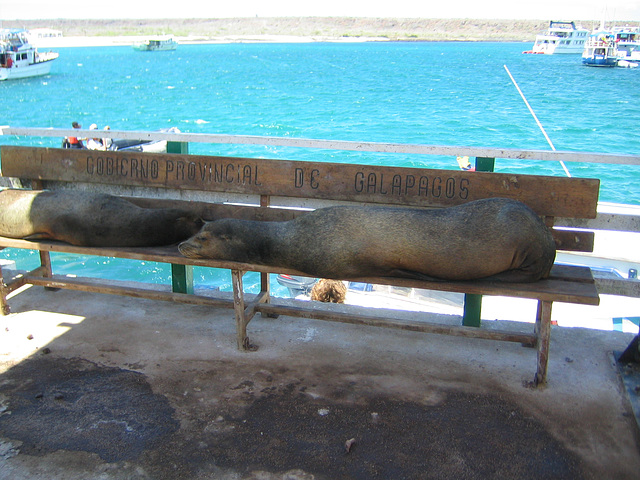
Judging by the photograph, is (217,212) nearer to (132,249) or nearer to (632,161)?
(132,249)

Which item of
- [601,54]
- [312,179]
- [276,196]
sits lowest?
[276,196]

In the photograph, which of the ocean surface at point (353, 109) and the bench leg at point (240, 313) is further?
the ocean surface at point (353, 109)

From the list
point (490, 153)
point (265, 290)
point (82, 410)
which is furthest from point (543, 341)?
point (82, 410)

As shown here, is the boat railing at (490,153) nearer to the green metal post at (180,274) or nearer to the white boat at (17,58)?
the green metal post at (180,274)

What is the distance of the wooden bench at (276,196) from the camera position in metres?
3.39

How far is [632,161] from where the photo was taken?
350cm

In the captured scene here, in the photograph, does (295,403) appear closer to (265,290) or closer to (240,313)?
(240,313)

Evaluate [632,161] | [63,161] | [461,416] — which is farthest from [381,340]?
[63,161]

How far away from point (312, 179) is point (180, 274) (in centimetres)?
130

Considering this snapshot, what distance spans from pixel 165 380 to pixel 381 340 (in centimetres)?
136

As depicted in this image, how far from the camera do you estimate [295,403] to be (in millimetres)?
3072

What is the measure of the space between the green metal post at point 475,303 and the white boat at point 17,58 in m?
62.9

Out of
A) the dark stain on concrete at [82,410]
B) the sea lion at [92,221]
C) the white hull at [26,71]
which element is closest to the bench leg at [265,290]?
the sea lion at [92,221]

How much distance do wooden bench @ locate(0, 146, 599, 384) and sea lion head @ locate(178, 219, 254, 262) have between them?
2.7 inches
